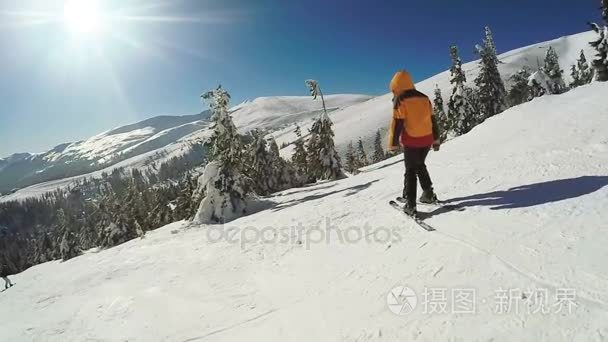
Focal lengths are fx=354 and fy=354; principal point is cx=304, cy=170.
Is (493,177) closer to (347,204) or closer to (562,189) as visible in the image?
(562,189)

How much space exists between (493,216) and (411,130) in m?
1.90

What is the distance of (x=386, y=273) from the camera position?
430 centimetres

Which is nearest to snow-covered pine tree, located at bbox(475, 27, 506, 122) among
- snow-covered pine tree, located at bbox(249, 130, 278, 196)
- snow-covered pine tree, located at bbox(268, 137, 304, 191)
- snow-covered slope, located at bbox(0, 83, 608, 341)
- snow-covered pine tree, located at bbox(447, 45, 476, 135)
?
snow-covered pine tree, located at bbox(447, 45, 476, 135)

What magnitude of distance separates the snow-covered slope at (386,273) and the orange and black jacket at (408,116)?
52.7 inches

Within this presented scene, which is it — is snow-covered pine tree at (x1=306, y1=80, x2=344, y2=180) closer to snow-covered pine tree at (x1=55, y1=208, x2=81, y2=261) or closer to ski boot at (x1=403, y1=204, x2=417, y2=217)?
ski boot at (x1=403, y1=204, x2=417, y2=217)

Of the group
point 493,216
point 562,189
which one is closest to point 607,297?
point 493,216

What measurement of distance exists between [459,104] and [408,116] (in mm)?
44465

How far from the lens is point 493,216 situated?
5059 millimetres

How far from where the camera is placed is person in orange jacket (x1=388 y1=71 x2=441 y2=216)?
597 cm

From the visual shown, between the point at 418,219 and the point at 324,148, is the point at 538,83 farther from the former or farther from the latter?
the point at 418,219

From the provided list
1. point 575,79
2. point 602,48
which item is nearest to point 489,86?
point 602,48

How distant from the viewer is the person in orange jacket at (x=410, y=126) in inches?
235

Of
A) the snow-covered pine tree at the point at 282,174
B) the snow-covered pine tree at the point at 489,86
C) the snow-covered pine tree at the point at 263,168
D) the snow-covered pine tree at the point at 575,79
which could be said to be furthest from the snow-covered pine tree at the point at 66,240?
the snow-covered pine tree at the point at 575,79

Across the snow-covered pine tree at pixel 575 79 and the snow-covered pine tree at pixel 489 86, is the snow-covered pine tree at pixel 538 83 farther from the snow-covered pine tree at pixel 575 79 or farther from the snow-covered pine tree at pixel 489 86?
the snow-covered pine tree at pixel 575 79
